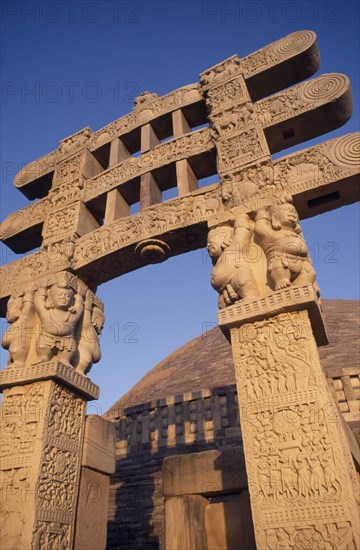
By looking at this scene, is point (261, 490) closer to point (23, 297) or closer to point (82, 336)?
point (82, 336)

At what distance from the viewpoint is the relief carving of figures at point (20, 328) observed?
5680 millimetres

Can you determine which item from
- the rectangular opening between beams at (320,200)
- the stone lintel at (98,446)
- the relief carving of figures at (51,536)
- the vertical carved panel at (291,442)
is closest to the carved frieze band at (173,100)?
the rectangular opening between beams at (320,200)

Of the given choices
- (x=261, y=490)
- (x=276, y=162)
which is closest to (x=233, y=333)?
(x=261, y=490)

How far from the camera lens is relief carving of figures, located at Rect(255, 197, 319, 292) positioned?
4320 mm

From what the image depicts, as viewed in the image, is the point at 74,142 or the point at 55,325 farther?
the point at 74,142

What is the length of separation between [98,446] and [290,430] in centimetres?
322

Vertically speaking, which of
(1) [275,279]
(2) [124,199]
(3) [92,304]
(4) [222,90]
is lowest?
(1) [275,279]

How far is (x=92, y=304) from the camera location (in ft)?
21.3

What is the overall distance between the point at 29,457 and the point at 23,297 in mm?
2406

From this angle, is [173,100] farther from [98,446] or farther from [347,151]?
[98,446]

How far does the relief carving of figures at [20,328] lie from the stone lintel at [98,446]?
4.20 ft

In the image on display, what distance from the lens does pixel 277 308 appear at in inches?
163

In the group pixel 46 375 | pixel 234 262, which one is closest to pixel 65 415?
pixel 46 375

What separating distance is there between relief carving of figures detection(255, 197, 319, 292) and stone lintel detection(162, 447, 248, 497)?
1904mm
